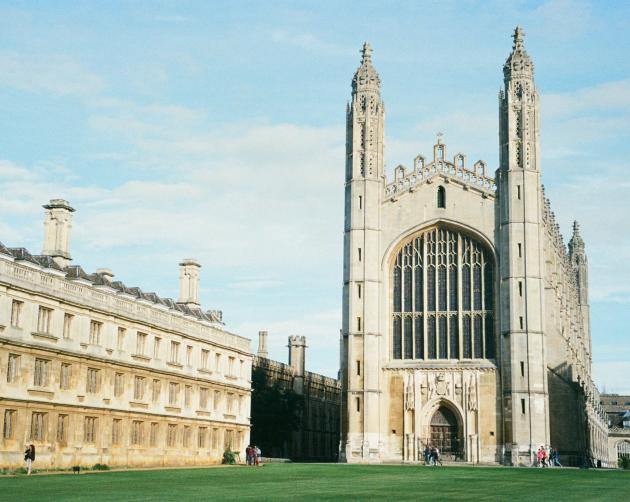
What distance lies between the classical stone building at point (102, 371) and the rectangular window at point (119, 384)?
1.8 inches

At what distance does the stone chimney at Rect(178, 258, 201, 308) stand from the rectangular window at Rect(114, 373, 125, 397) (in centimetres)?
1791

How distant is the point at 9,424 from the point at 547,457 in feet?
106

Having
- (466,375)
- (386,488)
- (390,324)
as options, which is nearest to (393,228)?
(390,324)

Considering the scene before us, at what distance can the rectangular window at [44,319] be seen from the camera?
125 ft

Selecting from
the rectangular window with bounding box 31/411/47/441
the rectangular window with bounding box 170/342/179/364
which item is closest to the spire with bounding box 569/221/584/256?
the rectangular window with bounding box 170/342/179/364

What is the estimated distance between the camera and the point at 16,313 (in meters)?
36.8

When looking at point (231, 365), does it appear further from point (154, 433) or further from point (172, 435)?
point (154, 433)

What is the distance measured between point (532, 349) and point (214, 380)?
759 inches

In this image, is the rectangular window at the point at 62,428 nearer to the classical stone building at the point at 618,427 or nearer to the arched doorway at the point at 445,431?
the arched doorway at the point at 445,431

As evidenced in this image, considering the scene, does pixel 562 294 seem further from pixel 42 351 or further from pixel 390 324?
pixel 42 351

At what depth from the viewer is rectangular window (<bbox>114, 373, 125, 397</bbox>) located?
44.1 meters

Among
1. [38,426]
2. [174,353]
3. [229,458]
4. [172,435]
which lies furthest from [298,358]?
[38,426]

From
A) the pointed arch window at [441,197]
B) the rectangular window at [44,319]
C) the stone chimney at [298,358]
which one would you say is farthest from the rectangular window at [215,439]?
the stone chimney at [298,358]

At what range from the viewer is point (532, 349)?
58062 mm
